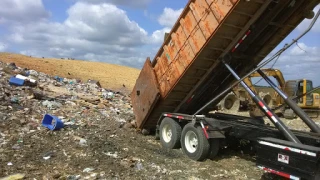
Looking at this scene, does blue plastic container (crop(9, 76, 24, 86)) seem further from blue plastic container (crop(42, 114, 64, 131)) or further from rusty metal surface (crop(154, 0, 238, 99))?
rusty metal surface (crop(154, 0, 238, 99))

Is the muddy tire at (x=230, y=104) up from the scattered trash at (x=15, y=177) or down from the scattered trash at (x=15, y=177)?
up

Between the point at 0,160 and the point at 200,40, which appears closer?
the point at 0,160

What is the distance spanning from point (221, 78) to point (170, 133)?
1.76 metres

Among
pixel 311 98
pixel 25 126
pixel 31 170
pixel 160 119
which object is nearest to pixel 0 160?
pixel 31 170

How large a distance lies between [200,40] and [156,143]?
3.15 m

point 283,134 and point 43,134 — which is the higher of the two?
point 283,134

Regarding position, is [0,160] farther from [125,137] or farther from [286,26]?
[286,26]

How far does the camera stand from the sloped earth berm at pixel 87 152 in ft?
19.3

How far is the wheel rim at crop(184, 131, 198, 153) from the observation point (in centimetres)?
714

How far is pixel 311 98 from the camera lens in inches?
625

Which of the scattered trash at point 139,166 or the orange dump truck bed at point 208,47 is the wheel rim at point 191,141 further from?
the scattered trash at point 139,166

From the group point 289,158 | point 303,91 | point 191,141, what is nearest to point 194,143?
point 191,141

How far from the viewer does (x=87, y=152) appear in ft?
22.8

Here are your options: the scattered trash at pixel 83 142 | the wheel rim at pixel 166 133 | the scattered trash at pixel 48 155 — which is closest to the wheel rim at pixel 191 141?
the wheel rim at pixel 166 133
